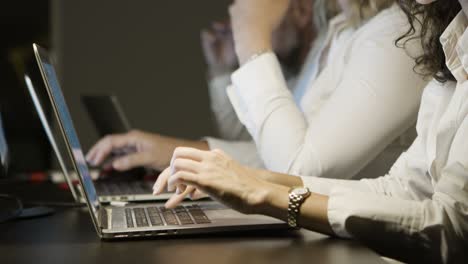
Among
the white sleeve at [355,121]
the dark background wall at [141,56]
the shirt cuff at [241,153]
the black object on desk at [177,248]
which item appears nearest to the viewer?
the black object on desk at [177,248]

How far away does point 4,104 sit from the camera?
17.1 feet

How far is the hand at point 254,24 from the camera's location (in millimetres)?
1973

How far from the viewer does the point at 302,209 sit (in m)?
1.17

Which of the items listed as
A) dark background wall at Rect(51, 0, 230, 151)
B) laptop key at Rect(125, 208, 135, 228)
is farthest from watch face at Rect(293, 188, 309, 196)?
dark background wall at Rect(51, 0, 230, 151)

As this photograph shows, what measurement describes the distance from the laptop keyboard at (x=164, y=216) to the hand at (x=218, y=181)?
7 centimetres

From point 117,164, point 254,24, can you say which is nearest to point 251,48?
point 254,24

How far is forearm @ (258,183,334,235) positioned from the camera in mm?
1164

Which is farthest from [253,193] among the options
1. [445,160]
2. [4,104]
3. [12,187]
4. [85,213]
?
[4,104]

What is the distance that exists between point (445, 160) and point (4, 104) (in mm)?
4293

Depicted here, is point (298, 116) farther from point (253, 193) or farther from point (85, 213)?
point (253, 193)

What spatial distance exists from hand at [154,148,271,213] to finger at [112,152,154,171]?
1.00 m

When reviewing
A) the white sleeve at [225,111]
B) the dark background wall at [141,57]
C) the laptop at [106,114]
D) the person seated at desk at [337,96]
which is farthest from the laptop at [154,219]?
the dark background wall at [141,57]

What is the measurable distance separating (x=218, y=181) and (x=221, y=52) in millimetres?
1906

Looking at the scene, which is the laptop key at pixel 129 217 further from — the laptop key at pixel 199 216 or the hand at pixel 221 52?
the hand at pixel 221 52
